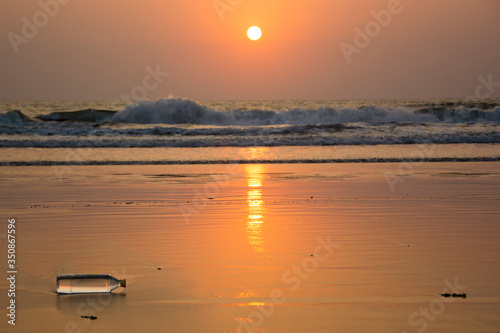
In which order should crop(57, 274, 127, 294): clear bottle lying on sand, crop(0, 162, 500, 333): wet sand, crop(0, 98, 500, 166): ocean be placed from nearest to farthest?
crop(0, 162, 500, 333): wet sand → crop(57, 274, 127, 294): clear bottle lying on sand → crop(0, 98, 500, 166): ocean

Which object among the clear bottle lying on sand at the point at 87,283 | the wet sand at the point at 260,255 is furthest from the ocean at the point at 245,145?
the clear bottle lying on sand at the point at 87,283

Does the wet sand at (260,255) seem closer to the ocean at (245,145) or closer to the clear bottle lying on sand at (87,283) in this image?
the clear bottle lying on sand at (87,283)

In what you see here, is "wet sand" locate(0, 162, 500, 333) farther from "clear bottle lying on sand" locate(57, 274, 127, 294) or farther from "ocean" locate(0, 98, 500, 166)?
"ocean" locate(0, 98, 500, 166)

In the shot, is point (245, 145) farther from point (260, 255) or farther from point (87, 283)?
point (87, 283)

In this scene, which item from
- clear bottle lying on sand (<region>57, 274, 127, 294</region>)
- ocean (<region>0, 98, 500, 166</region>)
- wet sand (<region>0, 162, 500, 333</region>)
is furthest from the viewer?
ocean (<region>0, 98, 500, 166</region>)

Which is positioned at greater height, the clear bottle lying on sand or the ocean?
the ocean

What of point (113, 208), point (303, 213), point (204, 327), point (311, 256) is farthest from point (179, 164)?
point (204, 327)

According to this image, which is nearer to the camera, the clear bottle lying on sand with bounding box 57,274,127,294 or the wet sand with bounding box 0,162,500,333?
the wet sand with bounding box 0,162,500,333

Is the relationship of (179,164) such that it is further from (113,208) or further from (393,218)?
(393,218)

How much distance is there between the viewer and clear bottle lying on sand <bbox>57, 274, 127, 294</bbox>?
4.02 m

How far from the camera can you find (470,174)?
12.5 meters

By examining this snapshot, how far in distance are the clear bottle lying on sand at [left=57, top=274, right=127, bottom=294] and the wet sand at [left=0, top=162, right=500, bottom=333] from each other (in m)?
0.09

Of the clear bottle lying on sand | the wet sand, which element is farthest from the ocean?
the clear bottle lying on sand

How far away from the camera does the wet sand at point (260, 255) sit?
357 centimetres
